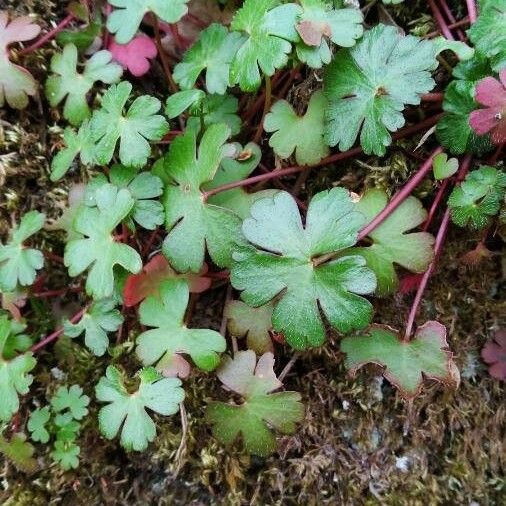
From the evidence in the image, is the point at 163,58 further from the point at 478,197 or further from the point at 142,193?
the point at 478,197

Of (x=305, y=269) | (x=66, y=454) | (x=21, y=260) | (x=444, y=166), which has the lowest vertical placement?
(x=66, y=454)

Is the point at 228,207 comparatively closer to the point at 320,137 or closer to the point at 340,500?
the point at 320,137

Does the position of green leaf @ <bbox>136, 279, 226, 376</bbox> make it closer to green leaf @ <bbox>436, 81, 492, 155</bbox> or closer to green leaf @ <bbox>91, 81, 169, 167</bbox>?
green leaf @ <bbox>91, 81, 169, 167</bbox>

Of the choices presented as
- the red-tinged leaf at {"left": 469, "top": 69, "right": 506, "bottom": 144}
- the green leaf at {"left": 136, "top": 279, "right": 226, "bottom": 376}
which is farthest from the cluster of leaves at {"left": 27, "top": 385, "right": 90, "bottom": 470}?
the red-tinged leaf at {"left": 469, "top": 69, "right": 506, "bottom": 144}

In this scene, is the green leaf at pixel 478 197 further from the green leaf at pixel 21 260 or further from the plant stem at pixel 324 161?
the green leaf at pixel 21 260

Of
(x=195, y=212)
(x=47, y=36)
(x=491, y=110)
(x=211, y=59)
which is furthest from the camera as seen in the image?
(x=47, y=36)

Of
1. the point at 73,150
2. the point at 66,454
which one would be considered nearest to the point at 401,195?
the point at 73,150
